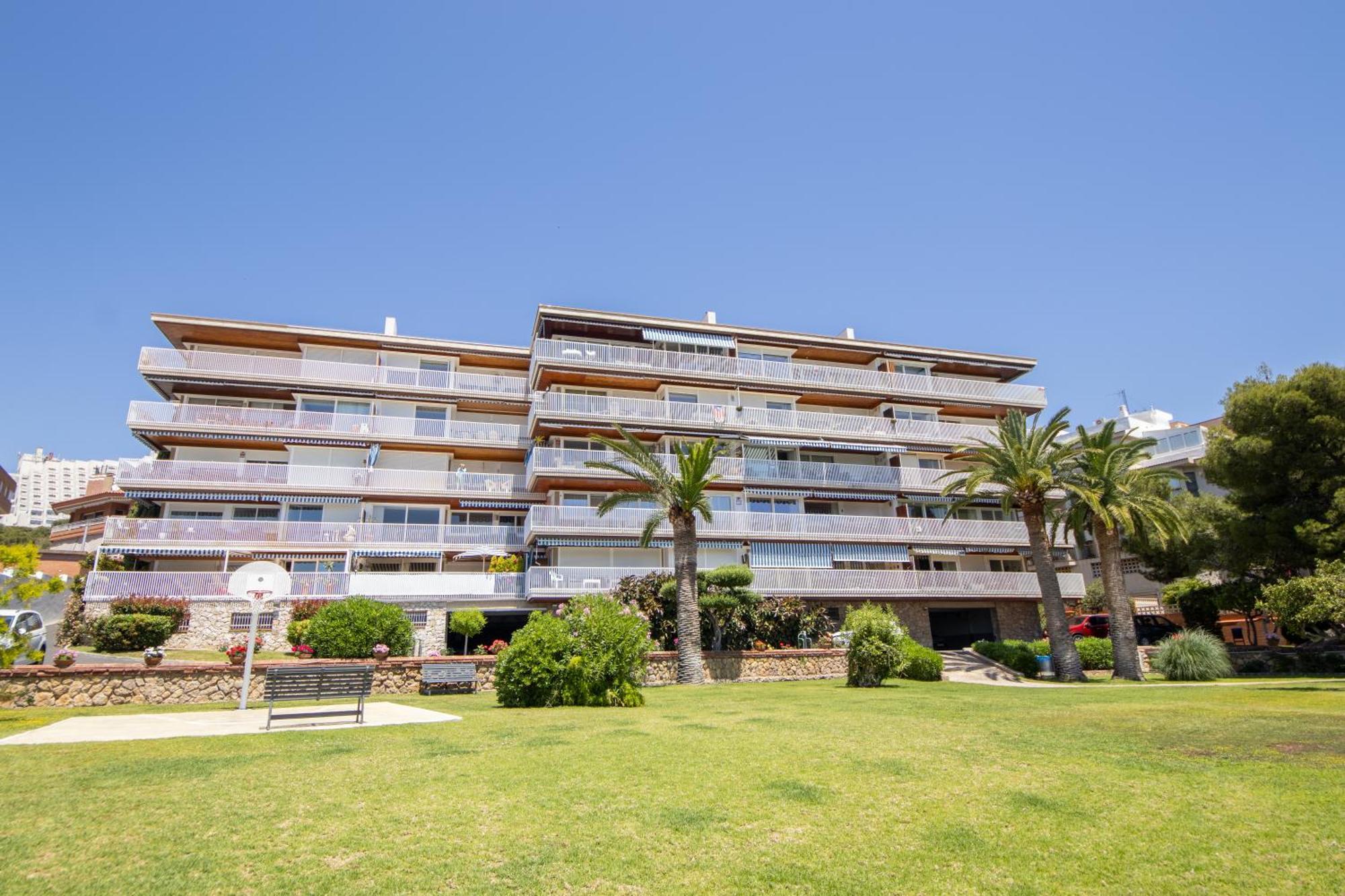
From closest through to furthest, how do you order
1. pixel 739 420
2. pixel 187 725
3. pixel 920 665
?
pixel 187 725 → pixel 920 665 → pixel 739 420

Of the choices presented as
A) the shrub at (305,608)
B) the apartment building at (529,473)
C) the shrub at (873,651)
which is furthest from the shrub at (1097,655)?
the shrub at (305,608)

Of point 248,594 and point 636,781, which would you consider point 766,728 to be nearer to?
point 636,781

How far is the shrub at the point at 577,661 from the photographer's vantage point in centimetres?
1499

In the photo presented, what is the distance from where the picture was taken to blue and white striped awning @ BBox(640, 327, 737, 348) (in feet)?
121

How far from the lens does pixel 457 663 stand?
19.4 meters

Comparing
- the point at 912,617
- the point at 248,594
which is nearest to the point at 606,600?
the point at 248,594

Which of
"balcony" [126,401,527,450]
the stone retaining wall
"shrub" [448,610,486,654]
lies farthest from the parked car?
"shrub" [448,610,486,654]

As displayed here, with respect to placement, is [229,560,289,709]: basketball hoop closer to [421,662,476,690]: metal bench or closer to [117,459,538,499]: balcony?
[421,662,476,690]: metal bench

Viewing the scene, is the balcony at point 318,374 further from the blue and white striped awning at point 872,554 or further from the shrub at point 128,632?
the blue and white striped awning at point 872,554

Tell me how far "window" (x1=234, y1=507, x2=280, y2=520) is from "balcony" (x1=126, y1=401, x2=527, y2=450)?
3229 mm

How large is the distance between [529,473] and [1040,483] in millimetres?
20966

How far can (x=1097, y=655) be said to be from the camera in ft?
95.6

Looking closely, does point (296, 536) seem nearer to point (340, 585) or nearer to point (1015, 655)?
point (340, 585)

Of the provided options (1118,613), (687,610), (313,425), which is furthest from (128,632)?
(1118,613)
